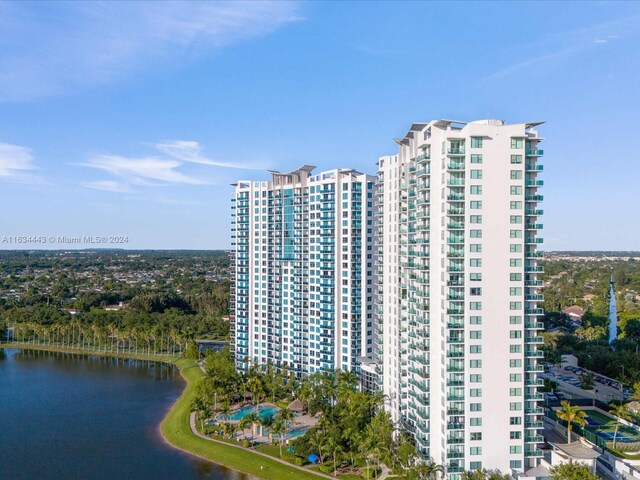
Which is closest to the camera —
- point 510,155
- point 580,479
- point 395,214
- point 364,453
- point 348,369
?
point 580,479

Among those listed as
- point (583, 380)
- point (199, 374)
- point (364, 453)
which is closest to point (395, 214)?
point (364, 453)

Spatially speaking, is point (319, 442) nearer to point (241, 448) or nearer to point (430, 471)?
point (241, 448)

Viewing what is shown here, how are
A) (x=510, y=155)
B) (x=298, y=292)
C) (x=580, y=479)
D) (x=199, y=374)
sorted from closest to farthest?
A: (x=580, y=479), (x=510, y=155), (x=298, y=292), (x=199, y=374)

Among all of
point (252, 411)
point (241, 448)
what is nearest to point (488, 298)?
point (241, 448)

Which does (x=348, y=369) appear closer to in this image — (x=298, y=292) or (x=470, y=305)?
(x=298, y=292)

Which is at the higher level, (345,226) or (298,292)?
(345,226)

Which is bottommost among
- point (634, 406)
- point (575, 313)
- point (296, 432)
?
point (296, 432)

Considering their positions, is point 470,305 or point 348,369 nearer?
point 470,305
